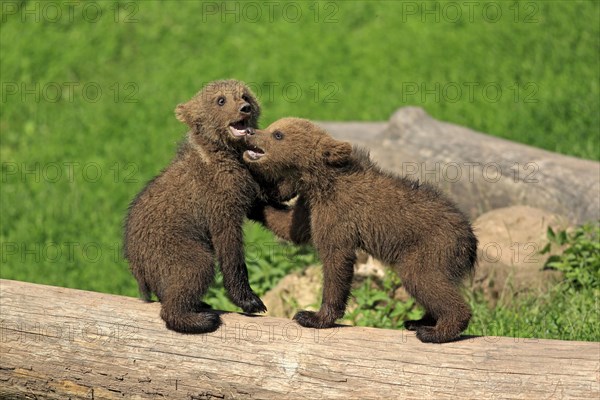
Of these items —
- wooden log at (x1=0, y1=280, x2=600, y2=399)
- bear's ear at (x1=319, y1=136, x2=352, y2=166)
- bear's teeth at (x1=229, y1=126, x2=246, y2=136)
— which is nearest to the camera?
wooden log at (x1=0, y1=280, x2=600, y2=399)

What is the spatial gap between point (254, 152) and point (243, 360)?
159cm

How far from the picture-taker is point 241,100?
7246 millimetres

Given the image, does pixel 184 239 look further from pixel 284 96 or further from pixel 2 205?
pixel 284 96

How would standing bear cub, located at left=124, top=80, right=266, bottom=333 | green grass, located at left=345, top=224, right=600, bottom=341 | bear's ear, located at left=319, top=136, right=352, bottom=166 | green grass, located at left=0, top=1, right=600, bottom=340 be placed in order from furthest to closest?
1. green grass, located at left=0, top=1, right=600, bottom=340
2. green grass, located at left=345, top=224, right=600, bottom=341
3. bear's ear, located at left=319, top=136, right=352, bottom=166
4. standing bear cub, located at left=124, top=80, right=266, bottom=333

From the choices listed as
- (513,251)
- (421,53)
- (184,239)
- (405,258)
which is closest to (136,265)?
(184,239)

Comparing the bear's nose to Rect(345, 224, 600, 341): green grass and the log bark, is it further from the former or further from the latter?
the log bark

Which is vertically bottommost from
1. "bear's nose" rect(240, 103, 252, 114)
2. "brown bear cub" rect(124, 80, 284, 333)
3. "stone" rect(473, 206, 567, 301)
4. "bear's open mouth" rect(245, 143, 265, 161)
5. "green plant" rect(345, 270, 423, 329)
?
"green plant" rect(345, 270, 423, 329)

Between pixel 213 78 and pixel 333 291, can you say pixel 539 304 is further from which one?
pixel 213 78

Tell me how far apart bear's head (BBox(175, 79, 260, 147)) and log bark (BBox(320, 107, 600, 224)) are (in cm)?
317

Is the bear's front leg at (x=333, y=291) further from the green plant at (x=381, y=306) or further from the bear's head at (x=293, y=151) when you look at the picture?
the green plant at (x=381, y=306)

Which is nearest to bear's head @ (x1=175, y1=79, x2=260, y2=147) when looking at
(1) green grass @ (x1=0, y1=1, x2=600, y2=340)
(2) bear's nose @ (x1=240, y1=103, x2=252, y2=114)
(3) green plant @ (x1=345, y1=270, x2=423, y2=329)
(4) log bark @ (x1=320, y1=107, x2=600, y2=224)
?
(2) bear's nose @ (x1=240, y1=103, x2=252, y2=114)

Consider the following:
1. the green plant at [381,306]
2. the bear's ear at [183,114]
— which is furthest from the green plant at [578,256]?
the bear's ear at [183,114]

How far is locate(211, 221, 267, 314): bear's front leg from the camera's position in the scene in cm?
677

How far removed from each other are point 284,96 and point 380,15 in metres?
2.79
